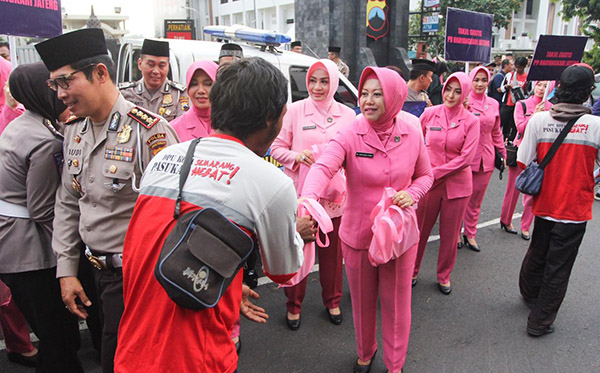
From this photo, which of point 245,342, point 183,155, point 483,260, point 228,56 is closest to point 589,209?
point 483,260

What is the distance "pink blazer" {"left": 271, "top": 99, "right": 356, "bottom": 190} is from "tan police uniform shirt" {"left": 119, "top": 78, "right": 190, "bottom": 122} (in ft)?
4.19

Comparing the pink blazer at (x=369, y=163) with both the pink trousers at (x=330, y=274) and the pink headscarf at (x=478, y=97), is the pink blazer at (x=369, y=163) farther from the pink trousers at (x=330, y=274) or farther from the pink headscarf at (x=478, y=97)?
the pink headscarf at (x=478, y=97)

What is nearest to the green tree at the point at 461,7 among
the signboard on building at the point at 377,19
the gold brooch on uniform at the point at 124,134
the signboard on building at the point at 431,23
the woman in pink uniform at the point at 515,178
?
the signboard on building at the point at 431,23

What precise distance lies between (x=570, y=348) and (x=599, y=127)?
1.72 metres

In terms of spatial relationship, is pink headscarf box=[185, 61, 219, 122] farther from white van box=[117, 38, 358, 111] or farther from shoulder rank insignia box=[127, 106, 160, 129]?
white van box=[117, 38, 358, 111]

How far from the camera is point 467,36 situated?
714cm

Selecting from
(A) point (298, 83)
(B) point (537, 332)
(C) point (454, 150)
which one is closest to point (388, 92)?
(C) point (454, 150)

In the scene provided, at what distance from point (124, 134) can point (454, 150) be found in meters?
3.17

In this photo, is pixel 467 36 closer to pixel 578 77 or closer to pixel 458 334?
pixel 578 77

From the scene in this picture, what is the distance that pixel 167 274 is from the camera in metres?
1.26

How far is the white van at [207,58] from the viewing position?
5293mm

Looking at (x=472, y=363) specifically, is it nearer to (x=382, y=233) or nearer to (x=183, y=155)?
(x=382, y=233)

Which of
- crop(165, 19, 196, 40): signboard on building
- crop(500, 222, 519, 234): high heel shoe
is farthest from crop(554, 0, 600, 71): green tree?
crop(165, 19, 196, 40): signboard on building

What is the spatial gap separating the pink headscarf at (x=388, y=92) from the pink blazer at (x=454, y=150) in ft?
5.16
